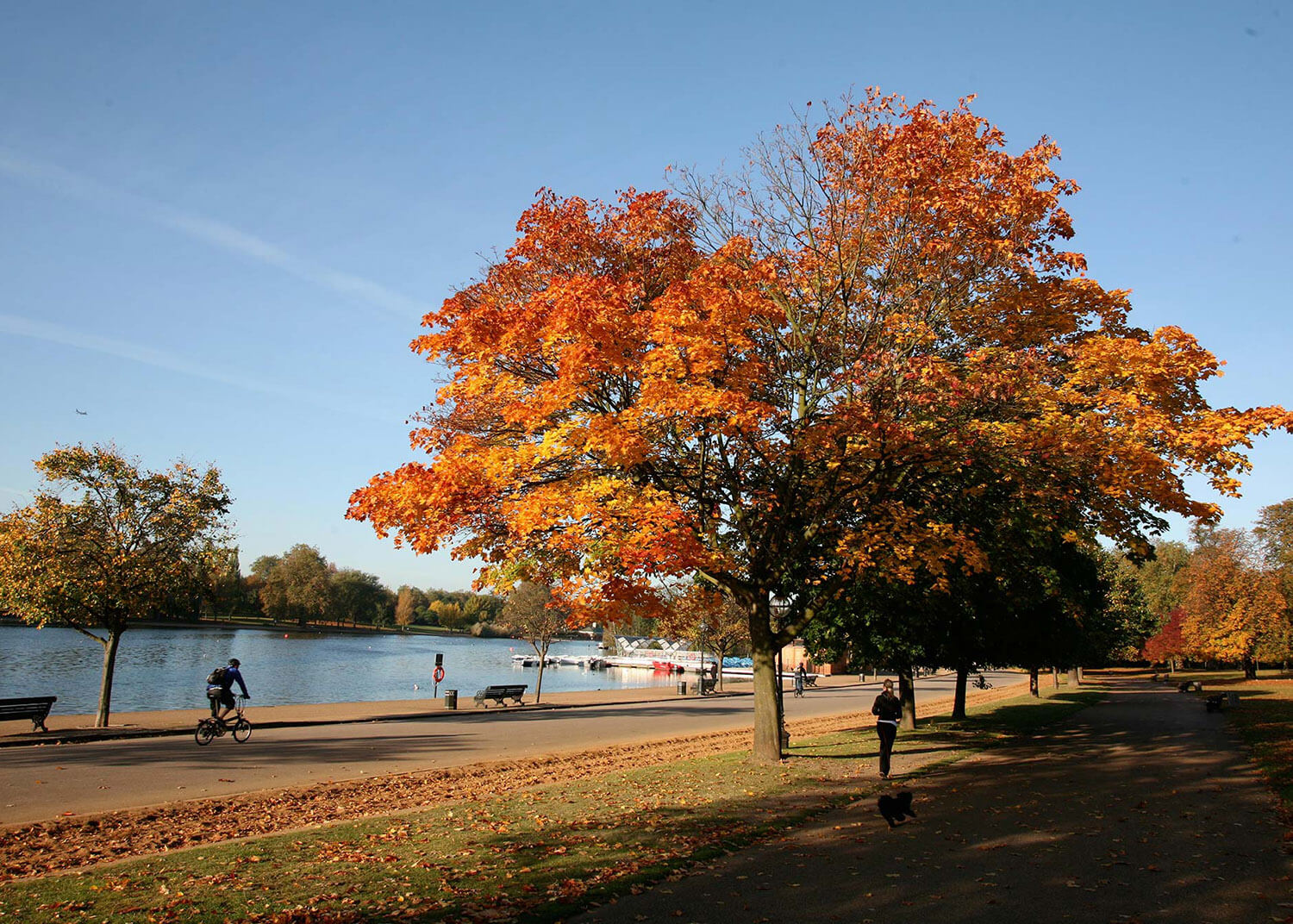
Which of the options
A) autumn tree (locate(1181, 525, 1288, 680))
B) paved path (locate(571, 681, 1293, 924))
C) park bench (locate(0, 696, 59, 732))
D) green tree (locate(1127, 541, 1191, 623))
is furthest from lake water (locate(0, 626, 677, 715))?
green tree (locate(1127, 541, 1191, 623))

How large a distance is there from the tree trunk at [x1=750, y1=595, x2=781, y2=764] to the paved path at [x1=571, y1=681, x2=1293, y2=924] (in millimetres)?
2716

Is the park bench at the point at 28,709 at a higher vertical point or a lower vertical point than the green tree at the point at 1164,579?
lower

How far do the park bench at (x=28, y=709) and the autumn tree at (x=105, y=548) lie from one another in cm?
150

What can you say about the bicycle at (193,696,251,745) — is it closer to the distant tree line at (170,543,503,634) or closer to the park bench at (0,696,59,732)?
the park bench at (0,696,59,732)

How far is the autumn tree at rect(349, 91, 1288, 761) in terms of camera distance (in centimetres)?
1243

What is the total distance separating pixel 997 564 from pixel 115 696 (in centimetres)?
3786

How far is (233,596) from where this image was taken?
11981cm

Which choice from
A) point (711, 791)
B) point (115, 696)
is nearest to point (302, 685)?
point (115, 696)

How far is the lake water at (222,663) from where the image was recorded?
39406mm

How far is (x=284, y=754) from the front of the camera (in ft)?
58.9

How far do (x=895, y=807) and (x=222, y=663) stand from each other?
66634mm

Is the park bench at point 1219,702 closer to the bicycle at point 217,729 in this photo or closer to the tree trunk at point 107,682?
the bicycle at point 217,729

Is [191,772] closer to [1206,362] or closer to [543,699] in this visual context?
[1206,362]

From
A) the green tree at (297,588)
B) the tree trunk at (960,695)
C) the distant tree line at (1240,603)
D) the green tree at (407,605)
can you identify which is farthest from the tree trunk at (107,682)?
the green tree at (407,605)
